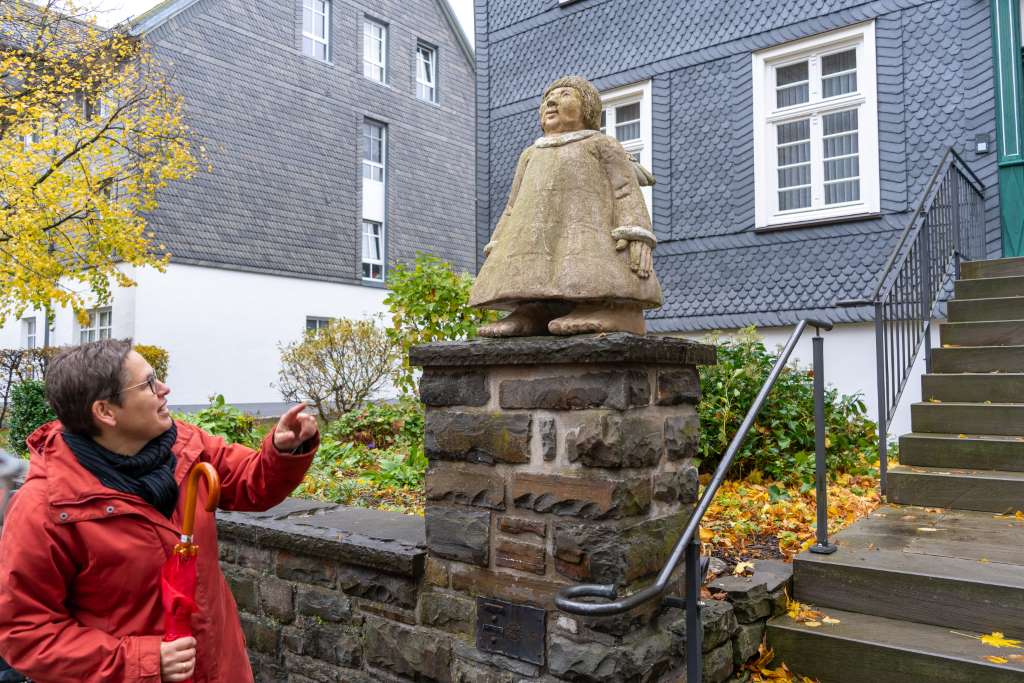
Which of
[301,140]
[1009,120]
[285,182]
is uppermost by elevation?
[301,140]

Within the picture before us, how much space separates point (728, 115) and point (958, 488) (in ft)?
20.1

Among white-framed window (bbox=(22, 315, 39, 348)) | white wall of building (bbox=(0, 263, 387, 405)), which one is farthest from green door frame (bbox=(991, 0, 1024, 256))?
white-framed window (bbox=(22, 315, 39, 348))

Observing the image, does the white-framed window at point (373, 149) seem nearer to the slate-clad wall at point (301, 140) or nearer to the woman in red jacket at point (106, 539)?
the slate-clad wall at point (301, 140)

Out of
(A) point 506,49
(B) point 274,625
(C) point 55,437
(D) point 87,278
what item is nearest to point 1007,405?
(B) point 274,625

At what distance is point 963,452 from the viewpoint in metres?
4.48

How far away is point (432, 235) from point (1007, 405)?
17.5m

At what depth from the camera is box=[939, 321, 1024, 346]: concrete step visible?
5.45 m

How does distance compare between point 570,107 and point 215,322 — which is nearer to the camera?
point 570,107

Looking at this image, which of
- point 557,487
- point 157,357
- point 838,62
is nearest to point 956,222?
point 838,62

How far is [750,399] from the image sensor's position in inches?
221

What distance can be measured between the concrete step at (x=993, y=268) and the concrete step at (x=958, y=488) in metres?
2.95

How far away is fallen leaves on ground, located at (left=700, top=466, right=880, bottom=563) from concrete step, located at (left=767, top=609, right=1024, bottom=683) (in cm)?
64

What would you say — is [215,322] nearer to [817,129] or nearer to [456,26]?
[456,26]

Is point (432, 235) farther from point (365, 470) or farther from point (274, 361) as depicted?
point (365, 470)
